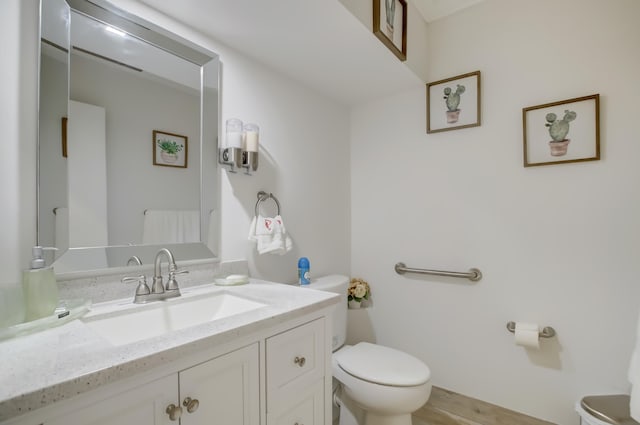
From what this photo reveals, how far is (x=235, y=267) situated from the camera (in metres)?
1.46

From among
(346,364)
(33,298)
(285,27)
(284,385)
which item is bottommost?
(346,364)

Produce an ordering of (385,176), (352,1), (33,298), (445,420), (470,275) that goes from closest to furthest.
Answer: (33,298)
(352,1)
(445,420)
(470,275)
(385,176)

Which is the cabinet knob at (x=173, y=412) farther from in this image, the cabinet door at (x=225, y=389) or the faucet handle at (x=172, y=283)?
the faucet handle at (x=172, y=283)

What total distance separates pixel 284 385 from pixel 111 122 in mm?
1078

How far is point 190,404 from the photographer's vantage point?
724 millimetres

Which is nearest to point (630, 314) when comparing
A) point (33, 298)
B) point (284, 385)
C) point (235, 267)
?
point (284, 385)

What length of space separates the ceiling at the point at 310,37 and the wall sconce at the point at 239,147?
0.39 m

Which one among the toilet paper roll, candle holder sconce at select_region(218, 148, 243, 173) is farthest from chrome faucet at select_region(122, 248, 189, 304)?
the toilet paper roll

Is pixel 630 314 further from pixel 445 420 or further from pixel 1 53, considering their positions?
pixel 1 53

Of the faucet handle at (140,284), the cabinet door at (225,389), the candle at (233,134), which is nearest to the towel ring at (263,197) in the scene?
the candle at (233,134)

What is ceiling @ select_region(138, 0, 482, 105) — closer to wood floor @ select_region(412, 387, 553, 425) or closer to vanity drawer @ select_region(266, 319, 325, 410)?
vanity drawer @ select_region(266, 319, 325, 410)

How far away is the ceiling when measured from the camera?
1231 millimetres

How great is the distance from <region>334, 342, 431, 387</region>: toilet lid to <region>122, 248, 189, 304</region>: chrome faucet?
2.84ft

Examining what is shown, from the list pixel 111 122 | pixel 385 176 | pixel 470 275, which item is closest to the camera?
pixel 111 122
